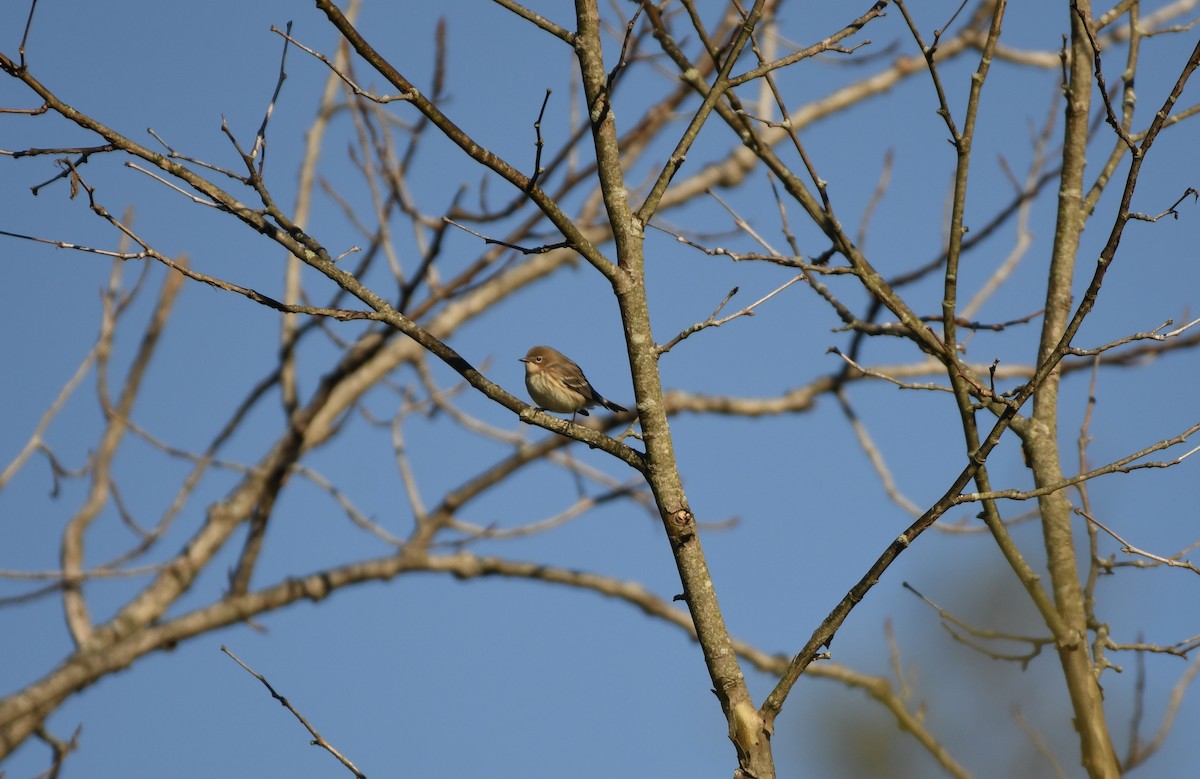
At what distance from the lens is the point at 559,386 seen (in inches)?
320

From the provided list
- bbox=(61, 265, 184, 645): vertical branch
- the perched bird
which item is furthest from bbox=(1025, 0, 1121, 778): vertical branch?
bbox=(61, 265, 184, 645): vertical branch

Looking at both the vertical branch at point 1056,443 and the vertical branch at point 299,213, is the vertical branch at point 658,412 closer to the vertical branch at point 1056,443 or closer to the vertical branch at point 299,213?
the vertical branch at point 1056,443

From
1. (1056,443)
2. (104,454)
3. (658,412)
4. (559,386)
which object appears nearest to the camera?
(658,412)

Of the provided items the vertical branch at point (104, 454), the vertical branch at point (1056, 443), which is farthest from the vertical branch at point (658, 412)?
the vertical branch at point (104, 454)

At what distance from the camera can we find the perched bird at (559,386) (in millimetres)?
8063

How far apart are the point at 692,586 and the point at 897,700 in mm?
2186

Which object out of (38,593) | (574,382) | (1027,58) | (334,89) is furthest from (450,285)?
(1027,58)

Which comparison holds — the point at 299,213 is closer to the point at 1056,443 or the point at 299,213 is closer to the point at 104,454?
the point at 104,454

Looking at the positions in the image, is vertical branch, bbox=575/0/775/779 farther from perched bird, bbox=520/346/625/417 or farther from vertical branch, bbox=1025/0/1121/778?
perched bird, bbox=520/346/625/417

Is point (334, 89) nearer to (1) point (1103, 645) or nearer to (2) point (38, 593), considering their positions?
(2) point (38, 593)

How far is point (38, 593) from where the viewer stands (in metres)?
9.14

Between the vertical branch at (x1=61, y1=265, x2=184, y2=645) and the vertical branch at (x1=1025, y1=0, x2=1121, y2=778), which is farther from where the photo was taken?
the vertical branch at (x1=61, y1=265, x2=184, y2=645)

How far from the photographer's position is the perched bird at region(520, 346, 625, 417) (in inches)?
317

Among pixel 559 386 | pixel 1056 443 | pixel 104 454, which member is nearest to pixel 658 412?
pixel 1056 443
